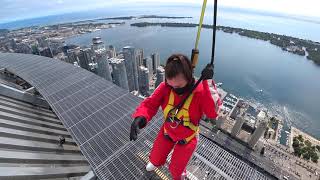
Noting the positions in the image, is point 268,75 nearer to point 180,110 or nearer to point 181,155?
point 181,155

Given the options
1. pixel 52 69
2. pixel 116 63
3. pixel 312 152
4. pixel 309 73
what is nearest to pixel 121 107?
pixel 52 69

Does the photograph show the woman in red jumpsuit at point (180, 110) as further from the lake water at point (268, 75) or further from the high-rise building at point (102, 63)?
the lake water at point (268, 75)

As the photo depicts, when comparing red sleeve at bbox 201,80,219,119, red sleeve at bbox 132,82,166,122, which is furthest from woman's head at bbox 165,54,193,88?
red sleeve at bbox 132,82,166,122

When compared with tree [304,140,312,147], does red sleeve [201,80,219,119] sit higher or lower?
higher

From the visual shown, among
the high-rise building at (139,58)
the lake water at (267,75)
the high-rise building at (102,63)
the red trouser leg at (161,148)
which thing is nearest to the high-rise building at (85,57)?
the high-rise building at (102,63)

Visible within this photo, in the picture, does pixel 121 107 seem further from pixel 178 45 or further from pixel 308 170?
pixel 178 45

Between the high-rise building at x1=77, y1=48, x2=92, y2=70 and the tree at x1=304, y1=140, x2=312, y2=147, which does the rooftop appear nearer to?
the tree at x1=304, y1=140, x2=312, y2=147

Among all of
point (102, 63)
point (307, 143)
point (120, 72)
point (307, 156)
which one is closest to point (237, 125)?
point (307, 156)
